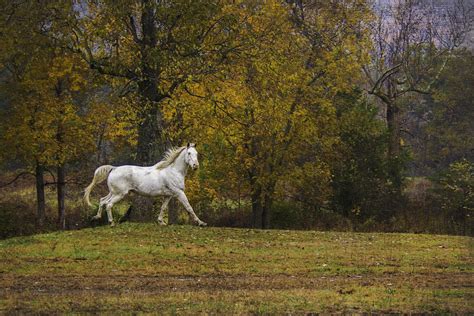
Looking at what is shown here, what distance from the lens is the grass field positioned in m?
12.5

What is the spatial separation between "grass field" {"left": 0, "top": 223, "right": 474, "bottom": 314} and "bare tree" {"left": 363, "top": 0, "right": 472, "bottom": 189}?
20008mm

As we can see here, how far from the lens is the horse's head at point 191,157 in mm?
24031

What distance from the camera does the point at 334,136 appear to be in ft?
130

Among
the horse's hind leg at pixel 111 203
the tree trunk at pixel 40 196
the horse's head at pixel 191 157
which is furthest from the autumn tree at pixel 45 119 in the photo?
the horse's head at pixel 191 157

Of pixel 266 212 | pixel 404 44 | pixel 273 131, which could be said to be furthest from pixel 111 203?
pixel 404 44

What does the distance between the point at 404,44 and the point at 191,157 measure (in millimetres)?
24481

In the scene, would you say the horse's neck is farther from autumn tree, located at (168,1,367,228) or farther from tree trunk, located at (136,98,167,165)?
autumn tree, located at (168,1,367,228)

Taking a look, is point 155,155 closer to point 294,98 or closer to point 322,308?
point 294,98

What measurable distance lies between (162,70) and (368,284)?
13.0m

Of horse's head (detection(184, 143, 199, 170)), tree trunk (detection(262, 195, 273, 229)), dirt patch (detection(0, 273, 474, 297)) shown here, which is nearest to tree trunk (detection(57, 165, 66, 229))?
tree trunk (detection(262, 195, 273, 229))

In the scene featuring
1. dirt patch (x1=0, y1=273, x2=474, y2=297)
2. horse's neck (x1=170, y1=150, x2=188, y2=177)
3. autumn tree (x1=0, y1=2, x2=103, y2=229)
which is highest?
autumn tree (x1=0, y1=2, x2=103, y2=229)

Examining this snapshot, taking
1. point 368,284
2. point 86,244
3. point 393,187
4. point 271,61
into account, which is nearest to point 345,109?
point 393,187

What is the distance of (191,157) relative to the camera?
2416 cm

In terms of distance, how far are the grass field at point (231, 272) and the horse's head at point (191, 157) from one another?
1889mm
